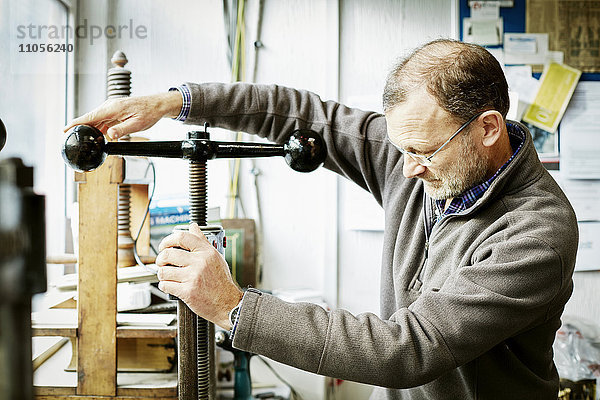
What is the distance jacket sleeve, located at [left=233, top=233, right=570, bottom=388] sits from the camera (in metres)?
0.92

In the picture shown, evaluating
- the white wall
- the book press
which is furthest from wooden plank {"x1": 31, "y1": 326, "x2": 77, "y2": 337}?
the white wall

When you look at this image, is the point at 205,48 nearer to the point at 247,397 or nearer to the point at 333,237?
the point at 333,237

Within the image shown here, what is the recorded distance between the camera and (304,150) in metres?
0.93

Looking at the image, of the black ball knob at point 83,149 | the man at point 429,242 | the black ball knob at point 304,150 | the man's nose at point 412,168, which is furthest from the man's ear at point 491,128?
the black ball knob at point 83,149

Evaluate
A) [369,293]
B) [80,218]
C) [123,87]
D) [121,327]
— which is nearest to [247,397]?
[369,293]

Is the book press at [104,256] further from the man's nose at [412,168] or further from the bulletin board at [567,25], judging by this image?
the bulletin board at [567,25]

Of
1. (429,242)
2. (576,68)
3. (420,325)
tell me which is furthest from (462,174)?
(576,68)

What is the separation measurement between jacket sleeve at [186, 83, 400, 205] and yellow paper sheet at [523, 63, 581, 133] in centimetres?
122

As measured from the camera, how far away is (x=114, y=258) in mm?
1221

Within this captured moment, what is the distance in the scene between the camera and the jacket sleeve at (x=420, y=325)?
92cm

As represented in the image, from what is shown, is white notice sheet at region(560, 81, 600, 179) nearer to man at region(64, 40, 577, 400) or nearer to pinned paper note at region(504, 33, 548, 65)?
pinned paper note at region(504, 33, 548, 65)

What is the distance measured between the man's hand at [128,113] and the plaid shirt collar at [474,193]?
607mm

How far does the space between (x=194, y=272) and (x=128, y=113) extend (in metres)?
0.41

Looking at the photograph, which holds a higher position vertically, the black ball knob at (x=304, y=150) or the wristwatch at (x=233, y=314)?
the black ball knob at (x=304, y=150)
